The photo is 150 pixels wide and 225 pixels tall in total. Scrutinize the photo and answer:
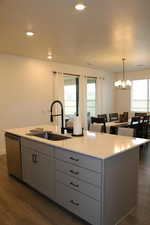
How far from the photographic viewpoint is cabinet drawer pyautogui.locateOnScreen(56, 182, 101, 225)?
6.35 ft

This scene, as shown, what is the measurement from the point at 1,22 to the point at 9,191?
2653mm

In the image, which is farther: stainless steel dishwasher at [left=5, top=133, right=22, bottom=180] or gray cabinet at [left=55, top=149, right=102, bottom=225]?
stainless steel dishwasher at [left=5, top=133, right=22, bottom=180]

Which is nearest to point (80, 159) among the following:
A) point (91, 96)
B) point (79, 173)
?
point (79, 173)

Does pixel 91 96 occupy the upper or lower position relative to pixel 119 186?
upper

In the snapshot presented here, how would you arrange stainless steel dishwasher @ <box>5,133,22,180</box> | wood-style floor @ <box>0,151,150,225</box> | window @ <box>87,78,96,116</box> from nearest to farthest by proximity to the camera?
wood-style floor @ <box>0,151,150,225</box>, stainless steel dishwasher @ <box>5,133,22,180</box>, window @ <box>87,78,96,116</box>

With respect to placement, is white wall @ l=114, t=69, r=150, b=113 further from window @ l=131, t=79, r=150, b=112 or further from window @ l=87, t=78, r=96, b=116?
window @ l=87, t=78, r=96, b=116

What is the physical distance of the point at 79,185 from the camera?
207 cm

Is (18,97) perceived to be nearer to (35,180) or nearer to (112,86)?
(35,180)

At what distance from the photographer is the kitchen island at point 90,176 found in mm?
1898

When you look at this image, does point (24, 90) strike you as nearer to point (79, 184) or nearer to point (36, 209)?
point (36, 209)

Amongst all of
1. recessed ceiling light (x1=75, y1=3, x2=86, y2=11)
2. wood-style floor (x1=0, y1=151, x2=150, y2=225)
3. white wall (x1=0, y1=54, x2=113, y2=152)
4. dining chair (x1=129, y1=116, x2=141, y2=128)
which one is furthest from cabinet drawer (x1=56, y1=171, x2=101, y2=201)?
dining chair (x1=129, y1=116, x2=141, y2=128)

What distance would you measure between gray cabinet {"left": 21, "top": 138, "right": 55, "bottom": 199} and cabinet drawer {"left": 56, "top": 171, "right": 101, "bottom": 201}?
0.53 ft

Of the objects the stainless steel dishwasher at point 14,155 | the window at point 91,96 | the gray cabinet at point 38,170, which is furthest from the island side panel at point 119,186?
the window at point 91,96

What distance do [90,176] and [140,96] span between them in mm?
6136
